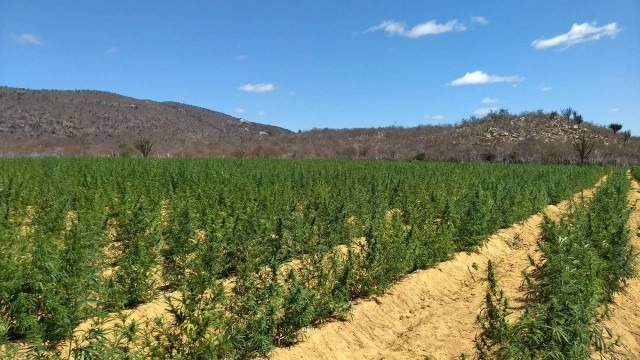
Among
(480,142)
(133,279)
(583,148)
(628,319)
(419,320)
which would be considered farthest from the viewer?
(480,142)

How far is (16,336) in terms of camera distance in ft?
15.6

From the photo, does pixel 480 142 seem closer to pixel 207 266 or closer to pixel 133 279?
pixel 207 266

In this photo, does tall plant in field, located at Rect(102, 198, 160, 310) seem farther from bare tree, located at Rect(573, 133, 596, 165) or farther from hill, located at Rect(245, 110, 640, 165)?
hill, located at Rect(245, 110, 640, 165)

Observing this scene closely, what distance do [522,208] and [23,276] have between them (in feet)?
39.3

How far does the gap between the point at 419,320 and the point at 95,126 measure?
258 feet

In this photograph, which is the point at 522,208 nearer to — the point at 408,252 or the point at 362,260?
the point at 408,252

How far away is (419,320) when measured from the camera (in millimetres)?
6688

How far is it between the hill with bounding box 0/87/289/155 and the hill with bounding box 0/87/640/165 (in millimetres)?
139

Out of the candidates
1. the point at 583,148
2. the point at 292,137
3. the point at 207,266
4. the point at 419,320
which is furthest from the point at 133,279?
the point at 292,137

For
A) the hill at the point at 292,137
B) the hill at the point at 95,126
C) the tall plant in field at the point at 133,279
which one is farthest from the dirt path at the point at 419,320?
the hill at the point at 95,126

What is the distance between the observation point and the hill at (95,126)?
61.7m

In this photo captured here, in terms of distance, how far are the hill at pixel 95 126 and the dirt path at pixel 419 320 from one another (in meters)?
53.3

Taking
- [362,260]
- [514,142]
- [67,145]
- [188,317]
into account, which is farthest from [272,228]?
[67,145]

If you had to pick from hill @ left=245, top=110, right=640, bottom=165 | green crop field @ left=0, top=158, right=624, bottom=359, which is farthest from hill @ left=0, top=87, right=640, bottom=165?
green crop field @ left=0, top=158, right=624, bottom=359
